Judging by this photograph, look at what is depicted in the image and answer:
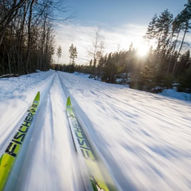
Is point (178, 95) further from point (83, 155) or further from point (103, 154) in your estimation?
point (83, 155)

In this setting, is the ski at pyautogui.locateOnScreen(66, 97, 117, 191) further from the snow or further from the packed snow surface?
the snow

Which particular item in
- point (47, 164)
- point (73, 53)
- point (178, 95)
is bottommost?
point (47, 164)

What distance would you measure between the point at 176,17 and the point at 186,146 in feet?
77.2

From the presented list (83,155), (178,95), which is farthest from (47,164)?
(178,95)

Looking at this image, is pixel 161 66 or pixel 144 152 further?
pixel 161 66

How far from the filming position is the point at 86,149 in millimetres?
1350

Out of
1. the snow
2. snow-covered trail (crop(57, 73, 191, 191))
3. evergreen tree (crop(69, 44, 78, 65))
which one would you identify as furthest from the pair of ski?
evergreen tree (crop(69, 44, 78, 65))

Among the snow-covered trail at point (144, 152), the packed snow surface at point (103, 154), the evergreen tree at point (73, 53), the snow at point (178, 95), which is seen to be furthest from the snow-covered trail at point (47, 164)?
the evergreen tree at point (73, 53)

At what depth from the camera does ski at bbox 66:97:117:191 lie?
0.93 meters

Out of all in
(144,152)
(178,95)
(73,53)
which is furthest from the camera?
(73,53)

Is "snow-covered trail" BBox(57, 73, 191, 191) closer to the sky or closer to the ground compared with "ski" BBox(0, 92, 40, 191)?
closer to the sky

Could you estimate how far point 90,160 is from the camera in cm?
119

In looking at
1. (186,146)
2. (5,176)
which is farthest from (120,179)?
(186,146)

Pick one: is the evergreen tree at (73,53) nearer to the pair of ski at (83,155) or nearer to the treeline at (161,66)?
the treeline at (161,66)
